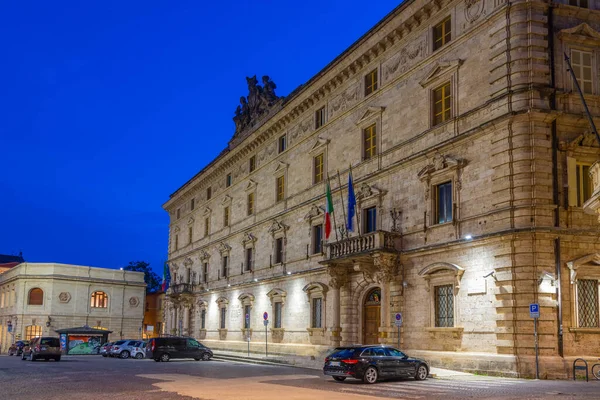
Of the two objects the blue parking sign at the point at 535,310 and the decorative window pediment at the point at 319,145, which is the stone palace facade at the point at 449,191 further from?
the blue parking sign at the point at 535,310

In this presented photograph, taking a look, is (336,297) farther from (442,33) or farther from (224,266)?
(224,266)

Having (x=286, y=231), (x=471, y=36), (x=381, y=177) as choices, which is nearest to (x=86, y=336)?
(x=286, y=231)

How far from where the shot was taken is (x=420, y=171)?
30.7 m

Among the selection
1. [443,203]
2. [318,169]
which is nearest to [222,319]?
[318,169]

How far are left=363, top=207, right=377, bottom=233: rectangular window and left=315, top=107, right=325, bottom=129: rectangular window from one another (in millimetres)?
7824

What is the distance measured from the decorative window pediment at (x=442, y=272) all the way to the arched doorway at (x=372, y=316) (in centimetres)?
454

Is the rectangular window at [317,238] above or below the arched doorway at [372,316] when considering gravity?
above

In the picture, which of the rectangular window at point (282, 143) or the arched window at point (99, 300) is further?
the arched window at point (99, 300)

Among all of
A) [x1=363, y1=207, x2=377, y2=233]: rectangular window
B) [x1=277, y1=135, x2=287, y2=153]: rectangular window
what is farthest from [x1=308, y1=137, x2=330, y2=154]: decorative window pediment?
[x1=363, y1=207, x2=377, y2=233]: rectangular window

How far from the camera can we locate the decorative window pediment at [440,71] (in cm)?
2914

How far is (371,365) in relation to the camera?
2297 centimetres

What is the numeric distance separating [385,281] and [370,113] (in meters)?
8.79

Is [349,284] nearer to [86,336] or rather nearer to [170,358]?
[170,358]

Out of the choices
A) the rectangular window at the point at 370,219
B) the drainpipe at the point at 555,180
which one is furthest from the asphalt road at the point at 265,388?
the rectangular window at the point at 370,219
